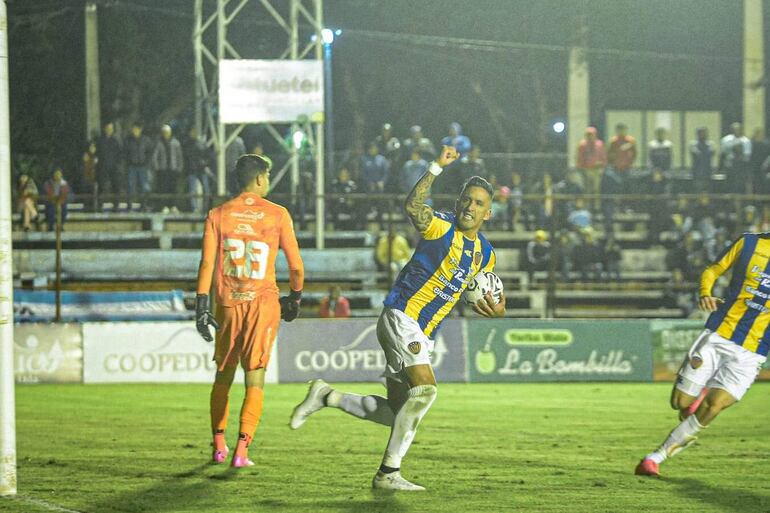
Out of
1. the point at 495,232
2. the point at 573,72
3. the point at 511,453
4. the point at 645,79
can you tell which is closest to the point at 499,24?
the point at 645,79

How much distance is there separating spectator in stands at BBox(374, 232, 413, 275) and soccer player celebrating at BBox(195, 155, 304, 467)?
12017 mm

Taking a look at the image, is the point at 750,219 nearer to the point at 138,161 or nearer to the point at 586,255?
the point at 586,255

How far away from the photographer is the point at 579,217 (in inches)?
959

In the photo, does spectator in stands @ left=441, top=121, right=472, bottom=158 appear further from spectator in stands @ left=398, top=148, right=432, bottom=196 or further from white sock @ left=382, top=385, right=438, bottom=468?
white sock @ left=382, top=385, right=438, bottom=468

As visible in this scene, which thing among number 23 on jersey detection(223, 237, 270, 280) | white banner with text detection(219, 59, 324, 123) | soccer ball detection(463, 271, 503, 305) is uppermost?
white banner with text detection(219, 59, 324, 123)

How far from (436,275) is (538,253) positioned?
1482 cm

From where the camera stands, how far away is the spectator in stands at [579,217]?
79.5 feet

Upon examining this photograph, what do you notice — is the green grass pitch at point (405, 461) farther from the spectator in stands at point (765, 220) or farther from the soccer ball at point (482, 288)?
the spectator in stands at point (765, 220)

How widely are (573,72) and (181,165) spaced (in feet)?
35.4

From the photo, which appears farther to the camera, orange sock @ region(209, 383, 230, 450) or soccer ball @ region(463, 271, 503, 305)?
orange sock @ region(209, 383, 230, 450)

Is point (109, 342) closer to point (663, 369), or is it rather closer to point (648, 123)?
point (663, 369)

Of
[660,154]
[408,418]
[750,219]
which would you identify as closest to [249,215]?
[408,418]

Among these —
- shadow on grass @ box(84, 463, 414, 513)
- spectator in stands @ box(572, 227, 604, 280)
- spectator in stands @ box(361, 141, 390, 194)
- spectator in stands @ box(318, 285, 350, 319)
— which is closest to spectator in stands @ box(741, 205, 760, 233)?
spectator in stands @ box(572, 227, 604, 280)

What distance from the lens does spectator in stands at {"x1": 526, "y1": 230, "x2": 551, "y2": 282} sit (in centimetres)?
2341
